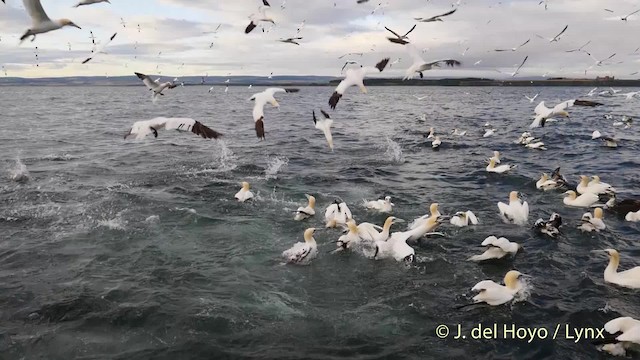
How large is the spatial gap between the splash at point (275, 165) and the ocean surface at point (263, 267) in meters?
0.18

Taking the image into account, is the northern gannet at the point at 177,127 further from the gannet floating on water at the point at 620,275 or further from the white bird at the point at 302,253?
the gannet floating on water at the point at 620,275

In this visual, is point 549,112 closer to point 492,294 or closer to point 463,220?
point 463,220

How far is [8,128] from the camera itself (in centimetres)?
3569

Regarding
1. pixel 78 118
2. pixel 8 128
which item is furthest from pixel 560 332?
pixel 78 118

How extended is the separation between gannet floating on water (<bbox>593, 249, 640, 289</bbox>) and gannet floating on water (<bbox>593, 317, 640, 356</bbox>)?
228cm

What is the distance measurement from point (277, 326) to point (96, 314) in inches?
126

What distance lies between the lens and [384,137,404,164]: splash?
23203 millimetres

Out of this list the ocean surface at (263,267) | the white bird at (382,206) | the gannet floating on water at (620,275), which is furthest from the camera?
the white bird at (382,206)

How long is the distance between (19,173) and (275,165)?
968 centimetres

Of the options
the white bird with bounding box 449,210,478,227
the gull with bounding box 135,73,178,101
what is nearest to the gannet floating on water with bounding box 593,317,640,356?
the white bird with bounding box 449,210,478,227

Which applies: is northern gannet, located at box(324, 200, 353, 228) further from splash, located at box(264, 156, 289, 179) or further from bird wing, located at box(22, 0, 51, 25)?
bird wing, located at box(22, 0, 51, 25)

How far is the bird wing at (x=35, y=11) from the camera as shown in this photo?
868 cm

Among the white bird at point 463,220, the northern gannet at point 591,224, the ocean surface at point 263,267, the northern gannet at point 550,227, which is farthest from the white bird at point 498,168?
the northern gannet at point 550,227

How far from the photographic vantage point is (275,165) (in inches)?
848
